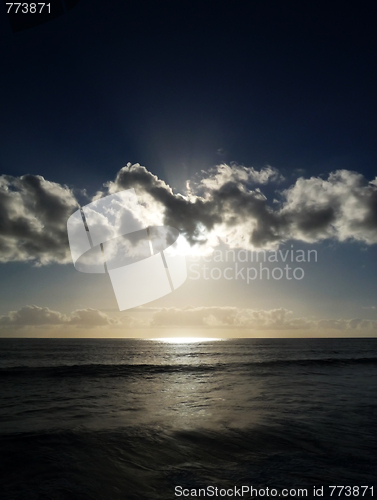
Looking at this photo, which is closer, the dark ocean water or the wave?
the dark ocean water

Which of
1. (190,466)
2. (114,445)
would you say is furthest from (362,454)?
(114,445)

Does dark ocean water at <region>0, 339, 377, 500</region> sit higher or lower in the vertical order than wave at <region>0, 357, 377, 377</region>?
higher

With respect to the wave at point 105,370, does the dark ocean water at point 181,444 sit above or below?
above

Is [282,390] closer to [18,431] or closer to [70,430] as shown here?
[70,430]

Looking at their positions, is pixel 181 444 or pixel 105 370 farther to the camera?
pixel 105 370

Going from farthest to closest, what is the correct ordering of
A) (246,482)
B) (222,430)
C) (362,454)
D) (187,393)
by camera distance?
(187,393) < (222,430) < (362,454) < (246,482)

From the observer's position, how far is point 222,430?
28.4ft

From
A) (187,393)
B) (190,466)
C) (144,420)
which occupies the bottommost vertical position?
(187,393)

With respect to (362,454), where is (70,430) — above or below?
below

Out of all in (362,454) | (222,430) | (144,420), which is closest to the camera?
(362,454)

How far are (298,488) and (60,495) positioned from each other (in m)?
4.08

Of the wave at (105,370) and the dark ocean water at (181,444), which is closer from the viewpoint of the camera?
the dark ocean water at (181,444)

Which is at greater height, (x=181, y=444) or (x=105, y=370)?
(x=181, y=444)

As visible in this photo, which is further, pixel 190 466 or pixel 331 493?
pixel 190 466
